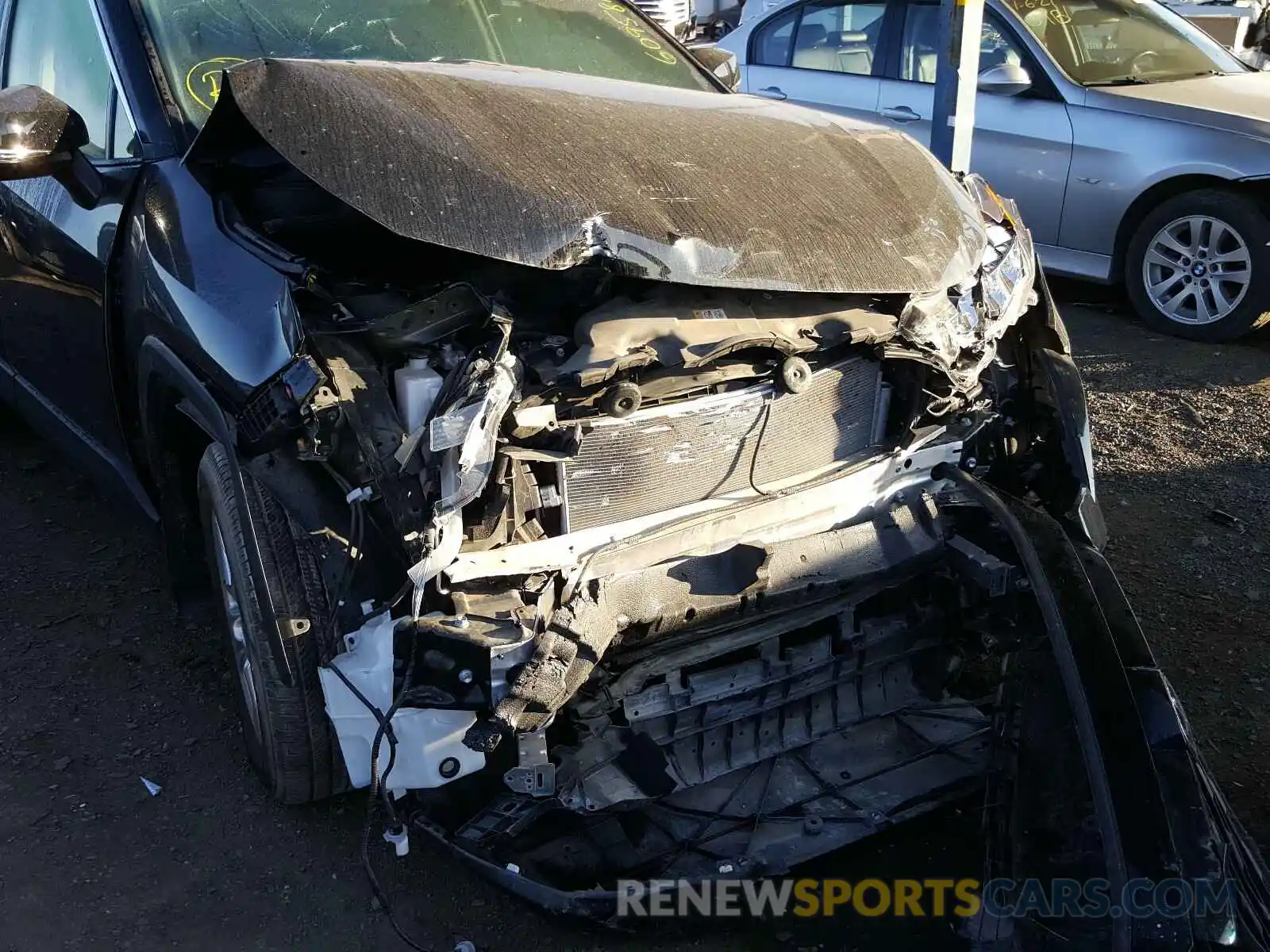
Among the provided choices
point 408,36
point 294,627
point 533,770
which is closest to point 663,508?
point 533,770

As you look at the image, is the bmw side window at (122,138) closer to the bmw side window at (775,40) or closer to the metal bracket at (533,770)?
the metal bracket at (533,770)

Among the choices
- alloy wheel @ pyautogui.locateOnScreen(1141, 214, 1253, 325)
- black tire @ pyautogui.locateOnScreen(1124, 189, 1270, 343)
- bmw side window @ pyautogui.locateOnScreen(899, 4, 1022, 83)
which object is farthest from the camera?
bmw side window @ pyautogui.locateOnScreen(899, 4, 1022, 83)

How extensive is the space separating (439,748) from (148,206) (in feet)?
5.02

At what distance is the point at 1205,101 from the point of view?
5.61 meters

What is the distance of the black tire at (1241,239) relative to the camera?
5359 millimetres

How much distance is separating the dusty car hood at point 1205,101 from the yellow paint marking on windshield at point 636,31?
10.1 ft

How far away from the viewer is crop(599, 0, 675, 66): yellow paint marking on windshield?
3.76m

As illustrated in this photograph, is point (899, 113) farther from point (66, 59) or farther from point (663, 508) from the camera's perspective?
point (663, 508)

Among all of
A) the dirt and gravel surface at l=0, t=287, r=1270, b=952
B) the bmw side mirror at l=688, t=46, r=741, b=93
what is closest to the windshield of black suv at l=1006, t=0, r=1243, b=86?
the dirt and gravel surface at l=0, t=287, r=1270, b=952

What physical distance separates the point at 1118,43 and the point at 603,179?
200 inches

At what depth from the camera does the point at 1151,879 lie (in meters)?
1.86

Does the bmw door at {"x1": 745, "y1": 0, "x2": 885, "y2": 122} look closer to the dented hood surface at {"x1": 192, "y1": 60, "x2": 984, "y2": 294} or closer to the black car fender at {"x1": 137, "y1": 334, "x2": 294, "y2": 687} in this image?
the dented hood surface at {"x1": 192, "y1": 60, "x2": 984, "y2": 294}

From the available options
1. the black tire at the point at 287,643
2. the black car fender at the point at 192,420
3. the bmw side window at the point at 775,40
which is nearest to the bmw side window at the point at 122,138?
the black car fender at the point at 192,420

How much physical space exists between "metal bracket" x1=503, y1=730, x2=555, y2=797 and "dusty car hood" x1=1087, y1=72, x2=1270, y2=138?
16.3 ft
